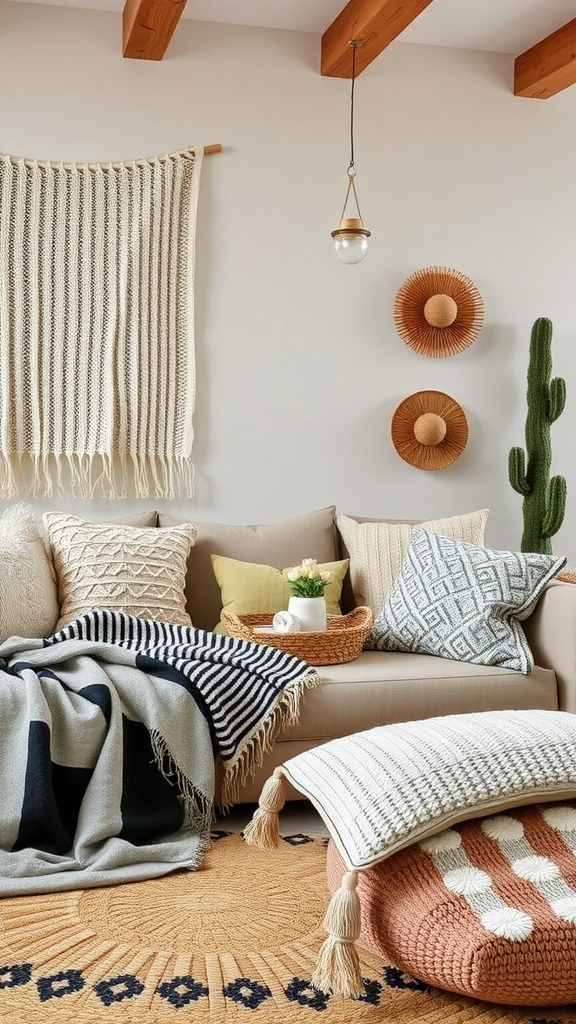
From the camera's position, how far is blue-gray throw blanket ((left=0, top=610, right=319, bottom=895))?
2299 millimetres

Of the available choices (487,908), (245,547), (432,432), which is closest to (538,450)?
(432,432)

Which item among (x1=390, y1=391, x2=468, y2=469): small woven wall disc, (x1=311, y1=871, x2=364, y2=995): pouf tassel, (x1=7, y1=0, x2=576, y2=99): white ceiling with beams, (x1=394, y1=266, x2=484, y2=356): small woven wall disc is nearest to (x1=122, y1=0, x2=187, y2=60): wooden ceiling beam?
(x1=7, y1=0, x2=576, y2=99): white ceiling with beams

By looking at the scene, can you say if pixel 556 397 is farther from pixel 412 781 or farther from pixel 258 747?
pixel 412 781

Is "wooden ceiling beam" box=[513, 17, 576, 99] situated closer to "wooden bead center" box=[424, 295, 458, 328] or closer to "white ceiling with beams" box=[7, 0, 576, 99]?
"white ceiling with beams" box=[7, 0, 576, 99]

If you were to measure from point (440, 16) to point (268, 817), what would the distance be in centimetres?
298

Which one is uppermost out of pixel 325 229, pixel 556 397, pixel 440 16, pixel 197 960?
pixel 440 16

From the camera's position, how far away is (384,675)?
2.80 meters

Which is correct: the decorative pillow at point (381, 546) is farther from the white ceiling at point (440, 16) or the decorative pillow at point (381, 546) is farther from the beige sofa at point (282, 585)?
the white ceiling at point (440, 16)

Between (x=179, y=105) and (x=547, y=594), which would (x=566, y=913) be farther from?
(x=179, y=105)

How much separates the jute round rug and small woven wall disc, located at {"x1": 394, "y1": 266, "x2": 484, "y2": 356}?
229cm

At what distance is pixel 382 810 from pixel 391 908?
0.16 m

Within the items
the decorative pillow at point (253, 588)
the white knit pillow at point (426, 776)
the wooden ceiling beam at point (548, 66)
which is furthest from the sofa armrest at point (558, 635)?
the wooden ceiling beam at point (548, 66)

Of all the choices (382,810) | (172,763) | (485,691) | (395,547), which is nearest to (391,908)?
(382,810)

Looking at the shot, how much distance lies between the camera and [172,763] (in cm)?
254
